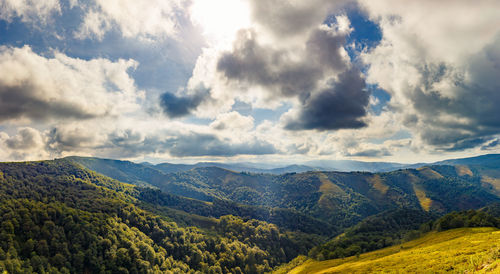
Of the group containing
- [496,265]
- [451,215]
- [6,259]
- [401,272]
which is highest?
[496,265]

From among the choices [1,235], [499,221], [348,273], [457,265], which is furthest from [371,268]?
[1,235]

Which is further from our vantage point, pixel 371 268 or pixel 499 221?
pixel 499 221

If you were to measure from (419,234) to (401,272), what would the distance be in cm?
16951

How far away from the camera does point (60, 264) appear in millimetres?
197375

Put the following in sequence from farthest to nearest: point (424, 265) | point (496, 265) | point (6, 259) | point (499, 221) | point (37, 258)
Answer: point (37, 258), point (6, 259), point (499, 221), point (424, 265), point (496, 265)

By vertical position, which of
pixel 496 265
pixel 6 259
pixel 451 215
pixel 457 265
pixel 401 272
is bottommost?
pixel 6 259

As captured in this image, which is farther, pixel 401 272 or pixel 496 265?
pixel 401 272

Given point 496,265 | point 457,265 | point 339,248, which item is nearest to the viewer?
point 496,265

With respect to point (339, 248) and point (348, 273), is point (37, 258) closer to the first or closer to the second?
point (348, 273)

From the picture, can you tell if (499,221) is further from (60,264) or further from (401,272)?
(60,264)

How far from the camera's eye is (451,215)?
189m

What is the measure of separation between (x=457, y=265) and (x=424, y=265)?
36.4 ft

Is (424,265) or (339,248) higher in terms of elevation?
(424,265)

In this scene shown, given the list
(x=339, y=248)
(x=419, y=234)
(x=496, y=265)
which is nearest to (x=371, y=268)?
(x=496, y=265)
